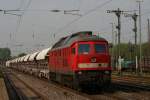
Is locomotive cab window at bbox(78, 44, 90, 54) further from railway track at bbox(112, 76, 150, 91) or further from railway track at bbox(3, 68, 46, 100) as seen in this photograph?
railway track at bbox(112, 76, 150, 91)

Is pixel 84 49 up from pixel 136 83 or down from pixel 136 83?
up

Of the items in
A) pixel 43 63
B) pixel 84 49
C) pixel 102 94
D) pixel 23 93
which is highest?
pixel 84 49

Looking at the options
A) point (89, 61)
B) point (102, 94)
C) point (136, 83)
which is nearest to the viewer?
point (102, 94)

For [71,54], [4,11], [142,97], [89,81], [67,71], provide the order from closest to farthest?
[142,97]
[89,81]
[71,54]
[67,71]
[4,11]

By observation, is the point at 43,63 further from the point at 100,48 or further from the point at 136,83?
the point at 100,48

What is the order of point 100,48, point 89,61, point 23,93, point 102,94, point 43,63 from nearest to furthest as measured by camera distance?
point 102,94
point 89,61
point 100,48
point 23,93
point 43,63

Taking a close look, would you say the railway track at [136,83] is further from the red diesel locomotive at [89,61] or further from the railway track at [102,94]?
the red diesel locomotive at [89,61]

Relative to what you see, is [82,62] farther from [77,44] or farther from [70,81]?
[70,81]

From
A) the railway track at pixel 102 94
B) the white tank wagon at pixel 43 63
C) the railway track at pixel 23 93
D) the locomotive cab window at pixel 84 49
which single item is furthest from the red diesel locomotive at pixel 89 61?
the white tank wagon at pixel 43 63

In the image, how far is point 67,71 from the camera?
24609 millimetres

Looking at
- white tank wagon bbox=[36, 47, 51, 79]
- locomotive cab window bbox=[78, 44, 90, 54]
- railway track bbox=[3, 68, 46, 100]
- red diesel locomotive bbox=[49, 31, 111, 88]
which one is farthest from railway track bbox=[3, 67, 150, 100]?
white tank wagon bbox=[36, 47, 51, 79]

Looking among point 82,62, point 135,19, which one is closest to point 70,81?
point 82,62

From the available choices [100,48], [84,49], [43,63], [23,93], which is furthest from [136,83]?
[43,63]

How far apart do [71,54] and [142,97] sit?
605 cm
